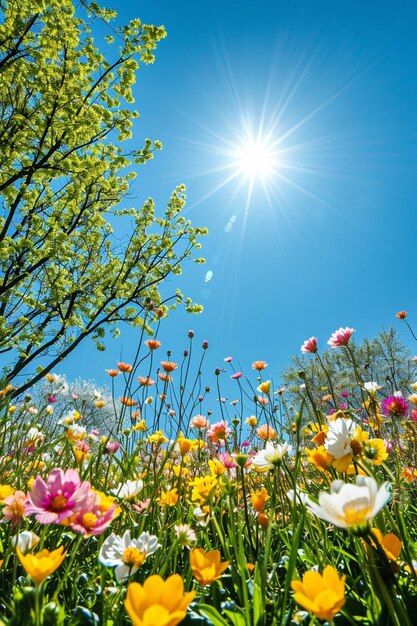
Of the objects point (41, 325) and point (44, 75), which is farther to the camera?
point (41, 325)

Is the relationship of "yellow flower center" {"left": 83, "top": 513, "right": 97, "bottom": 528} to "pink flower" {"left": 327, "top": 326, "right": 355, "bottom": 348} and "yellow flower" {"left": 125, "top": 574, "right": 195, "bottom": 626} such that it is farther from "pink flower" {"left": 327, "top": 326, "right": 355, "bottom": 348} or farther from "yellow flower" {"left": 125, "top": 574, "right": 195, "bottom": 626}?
"pink flower" {"left": 327, "top": 326, "right": 355, "bottom": 348}

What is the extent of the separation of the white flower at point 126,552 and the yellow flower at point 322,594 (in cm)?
34

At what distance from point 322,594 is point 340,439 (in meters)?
0.41

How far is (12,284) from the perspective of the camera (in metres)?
7.91

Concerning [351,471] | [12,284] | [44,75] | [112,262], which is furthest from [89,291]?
[351,471]

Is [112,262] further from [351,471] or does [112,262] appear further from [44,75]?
[351,471]

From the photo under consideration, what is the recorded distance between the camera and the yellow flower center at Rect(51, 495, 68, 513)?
779 millimetres

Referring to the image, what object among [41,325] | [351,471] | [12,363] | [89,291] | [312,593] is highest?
[89,291]

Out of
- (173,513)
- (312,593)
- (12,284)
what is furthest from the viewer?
(12,284)

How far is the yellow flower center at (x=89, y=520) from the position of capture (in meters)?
0.79

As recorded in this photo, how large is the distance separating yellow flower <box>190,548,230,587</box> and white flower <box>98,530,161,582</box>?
109mm

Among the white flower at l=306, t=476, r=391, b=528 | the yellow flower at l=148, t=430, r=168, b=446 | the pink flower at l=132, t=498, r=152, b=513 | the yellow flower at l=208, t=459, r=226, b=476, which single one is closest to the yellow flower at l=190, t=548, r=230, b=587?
the white flower at l=306, t=476, r=391, b=528

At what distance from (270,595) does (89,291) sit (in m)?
9.53

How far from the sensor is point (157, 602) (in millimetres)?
488
